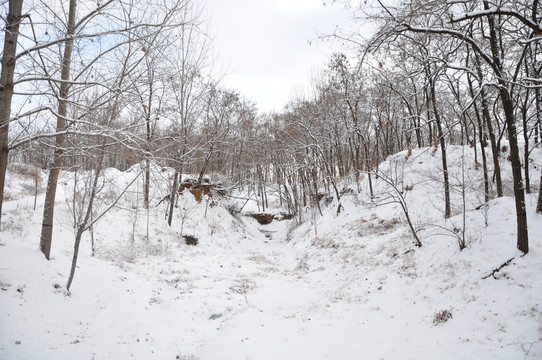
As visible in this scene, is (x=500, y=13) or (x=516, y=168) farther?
(x=516, y=168)

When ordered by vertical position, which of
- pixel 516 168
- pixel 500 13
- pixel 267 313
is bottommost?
pixel 267 313

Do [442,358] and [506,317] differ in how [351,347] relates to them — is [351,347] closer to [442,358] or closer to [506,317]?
[442,358]

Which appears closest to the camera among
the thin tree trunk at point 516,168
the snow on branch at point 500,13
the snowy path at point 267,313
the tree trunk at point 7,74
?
the tree trunk at point 7,74

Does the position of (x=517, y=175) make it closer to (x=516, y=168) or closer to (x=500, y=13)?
(x=516, y=168)

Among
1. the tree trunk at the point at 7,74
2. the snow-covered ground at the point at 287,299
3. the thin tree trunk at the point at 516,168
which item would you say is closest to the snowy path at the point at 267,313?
the snow-covered ground at the point at 287,299

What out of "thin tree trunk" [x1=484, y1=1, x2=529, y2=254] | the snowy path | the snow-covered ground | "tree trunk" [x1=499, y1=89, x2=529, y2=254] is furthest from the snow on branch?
the snowy path

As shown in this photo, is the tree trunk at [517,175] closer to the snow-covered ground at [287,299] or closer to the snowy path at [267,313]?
the snow-covered ground at [287,299]

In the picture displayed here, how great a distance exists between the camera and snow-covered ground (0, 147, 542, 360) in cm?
497

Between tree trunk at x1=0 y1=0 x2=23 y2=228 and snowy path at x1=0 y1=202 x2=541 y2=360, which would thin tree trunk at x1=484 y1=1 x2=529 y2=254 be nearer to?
snowy path at x1=0 y1=202 x2=541 y2=360

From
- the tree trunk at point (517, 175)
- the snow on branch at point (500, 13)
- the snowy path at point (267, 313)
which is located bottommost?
the snowy path at point (267, 313)

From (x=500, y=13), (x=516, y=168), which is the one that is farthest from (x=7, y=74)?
(x=516, y=168)

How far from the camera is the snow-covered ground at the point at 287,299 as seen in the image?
16.3 ft

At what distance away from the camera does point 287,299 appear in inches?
325

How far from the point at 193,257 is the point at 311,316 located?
819cm
